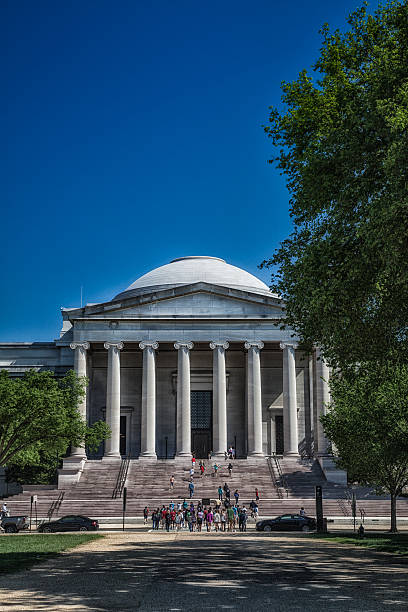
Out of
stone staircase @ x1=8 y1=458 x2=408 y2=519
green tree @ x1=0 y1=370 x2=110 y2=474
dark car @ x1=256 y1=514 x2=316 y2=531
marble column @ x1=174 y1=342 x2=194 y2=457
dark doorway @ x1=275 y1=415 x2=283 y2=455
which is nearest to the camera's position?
green tree @ x1=0 y1=370 x2=110 y2=474

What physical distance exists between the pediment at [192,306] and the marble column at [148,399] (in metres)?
2.99

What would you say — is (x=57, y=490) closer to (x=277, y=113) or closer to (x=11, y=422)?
(x=11, y=422)

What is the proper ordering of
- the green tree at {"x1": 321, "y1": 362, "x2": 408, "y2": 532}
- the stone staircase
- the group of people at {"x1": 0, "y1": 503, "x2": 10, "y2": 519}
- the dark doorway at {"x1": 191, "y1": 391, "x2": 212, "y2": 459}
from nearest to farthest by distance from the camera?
1. the green tree at {"x1": 321, "y1": 362, "x2": 408, "y2": 532}
2. the group of people at {"x1": 0, "y1": 503, "x2": 10, "y2": 519}
3. the stone staircase
4. the dark doorway at {"x1": 191, "y1": 391, "x2": 212, "y2": 459}

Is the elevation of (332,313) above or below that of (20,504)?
above

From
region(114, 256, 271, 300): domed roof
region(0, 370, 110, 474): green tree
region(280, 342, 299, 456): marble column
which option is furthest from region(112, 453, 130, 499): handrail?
region(114, 256, 271, 300): domed roof

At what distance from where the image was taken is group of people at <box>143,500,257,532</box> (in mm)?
43125

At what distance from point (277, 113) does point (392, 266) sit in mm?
9183

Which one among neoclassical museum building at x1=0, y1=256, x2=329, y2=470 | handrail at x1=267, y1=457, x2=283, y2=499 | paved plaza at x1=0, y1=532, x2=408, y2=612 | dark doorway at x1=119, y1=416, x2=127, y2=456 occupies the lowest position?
handrail at x1=267, y1=457, x2=283, y2=499

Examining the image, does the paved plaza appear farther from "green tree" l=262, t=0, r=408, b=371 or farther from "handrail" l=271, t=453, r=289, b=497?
"handrail" l=271, t=453, r=289, b=497

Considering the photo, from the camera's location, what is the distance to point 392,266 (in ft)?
65.3

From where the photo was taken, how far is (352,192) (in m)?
21.2

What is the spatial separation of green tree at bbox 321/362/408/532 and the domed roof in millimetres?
33292

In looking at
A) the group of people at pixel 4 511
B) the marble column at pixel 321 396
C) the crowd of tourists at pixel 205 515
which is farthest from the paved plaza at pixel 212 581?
the marble column at pixel 321 396

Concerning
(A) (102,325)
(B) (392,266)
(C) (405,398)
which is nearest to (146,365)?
(A) (102,325)
